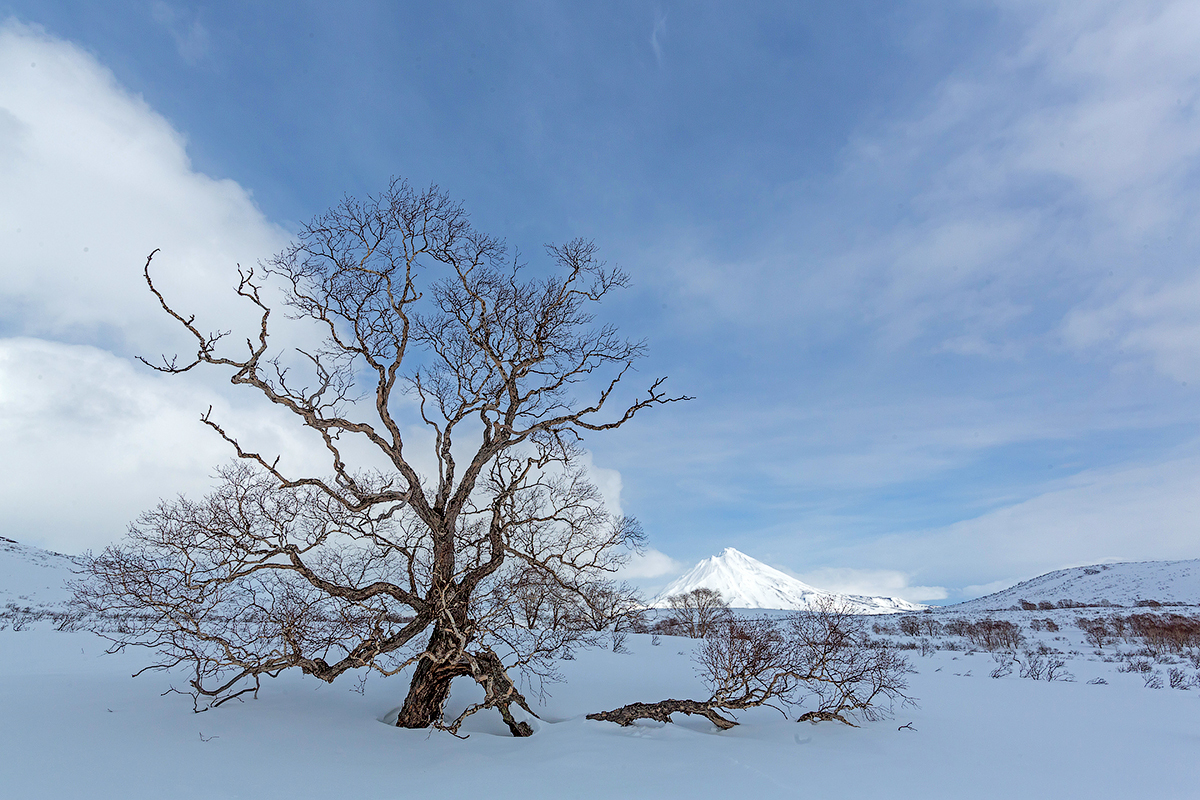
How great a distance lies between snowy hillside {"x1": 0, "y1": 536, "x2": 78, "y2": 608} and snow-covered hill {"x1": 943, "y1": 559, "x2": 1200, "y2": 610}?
2906 inches

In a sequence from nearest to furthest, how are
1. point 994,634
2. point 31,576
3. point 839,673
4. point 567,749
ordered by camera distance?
point 567,749 → point 839,673 → point 994,634 → point 31,576

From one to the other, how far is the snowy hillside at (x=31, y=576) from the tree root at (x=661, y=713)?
40.9m

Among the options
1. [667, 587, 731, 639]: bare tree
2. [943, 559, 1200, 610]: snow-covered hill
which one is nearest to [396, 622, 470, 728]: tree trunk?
[667, 587, 731, 639]: bare tree

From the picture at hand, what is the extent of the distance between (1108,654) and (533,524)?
75.2 feet

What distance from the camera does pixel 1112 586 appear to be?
163 ft

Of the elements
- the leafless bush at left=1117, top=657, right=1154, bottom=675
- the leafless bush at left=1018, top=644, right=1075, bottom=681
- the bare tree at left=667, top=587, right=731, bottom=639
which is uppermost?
the bare tree at left=667, top=587, right=731, bottom=639

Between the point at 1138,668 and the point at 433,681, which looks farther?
the point at 1138,668

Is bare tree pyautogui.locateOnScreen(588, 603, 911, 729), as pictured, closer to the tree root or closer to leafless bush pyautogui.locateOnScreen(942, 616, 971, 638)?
the tree root

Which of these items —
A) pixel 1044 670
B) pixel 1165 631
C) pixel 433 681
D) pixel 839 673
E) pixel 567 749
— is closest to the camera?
pixel 567 749

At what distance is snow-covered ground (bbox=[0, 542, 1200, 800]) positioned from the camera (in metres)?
5.84

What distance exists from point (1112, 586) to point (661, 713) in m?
61.5

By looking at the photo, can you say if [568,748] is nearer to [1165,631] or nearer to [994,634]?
[994,634]

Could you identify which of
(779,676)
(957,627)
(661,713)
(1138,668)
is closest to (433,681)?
(661,713)

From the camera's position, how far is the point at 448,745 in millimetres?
7844
